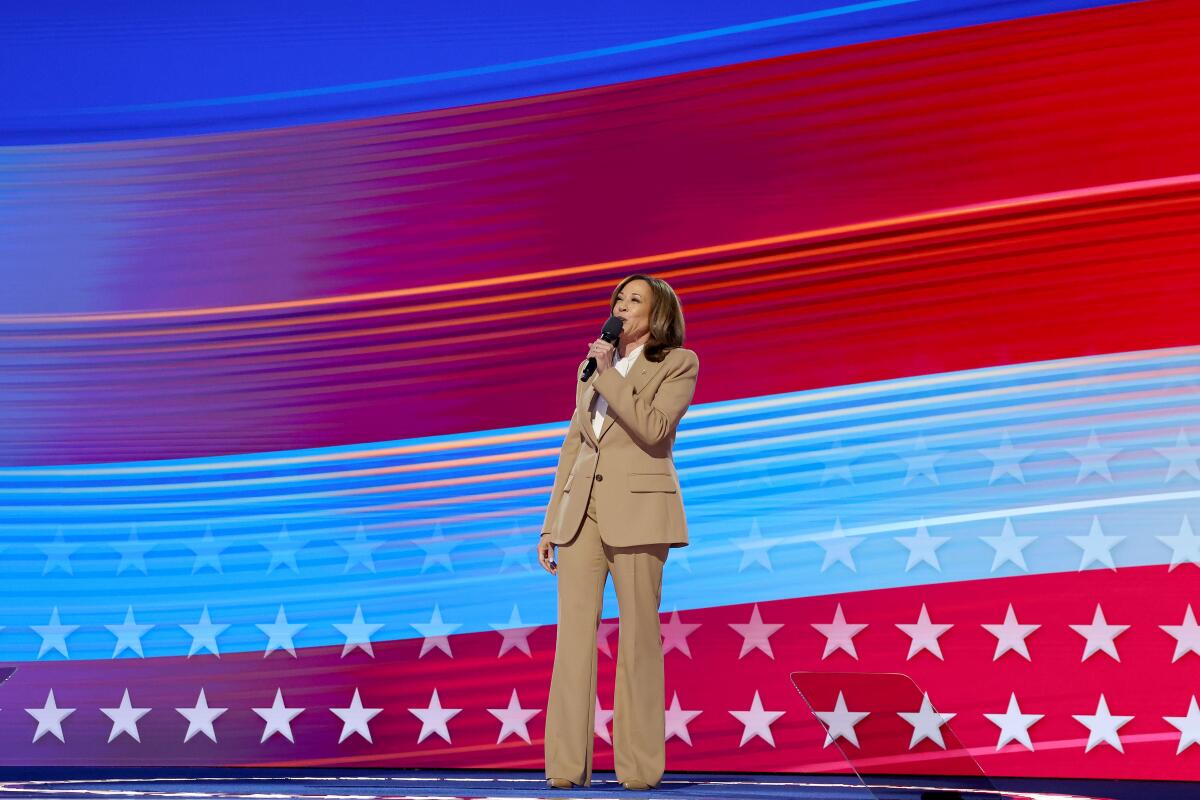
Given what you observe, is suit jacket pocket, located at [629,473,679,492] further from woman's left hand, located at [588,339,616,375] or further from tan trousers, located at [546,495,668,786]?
woman's left hand, located at [588,339,616,375]

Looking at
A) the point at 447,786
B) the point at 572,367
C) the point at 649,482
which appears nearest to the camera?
the point at 649,482

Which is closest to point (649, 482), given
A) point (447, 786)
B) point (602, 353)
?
point (602, 353)

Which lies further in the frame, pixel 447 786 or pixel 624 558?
pixel 447 786

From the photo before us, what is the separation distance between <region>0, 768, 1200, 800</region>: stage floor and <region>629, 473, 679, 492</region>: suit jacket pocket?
678mm

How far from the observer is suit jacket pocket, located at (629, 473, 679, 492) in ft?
10.0

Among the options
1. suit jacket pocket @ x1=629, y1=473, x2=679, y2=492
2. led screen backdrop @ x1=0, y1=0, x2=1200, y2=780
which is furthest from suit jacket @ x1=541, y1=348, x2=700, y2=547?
led screen backdrop @ x1=0, y1=0, x2=1200, y2=780

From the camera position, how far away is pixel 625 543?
9.93ft

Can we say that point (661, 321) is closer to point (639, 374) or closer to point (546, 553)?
point (639, 374)

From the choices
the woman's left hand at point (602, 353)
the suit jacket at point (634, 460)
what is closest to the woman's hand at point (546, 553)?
the suit jacket at point (634, 460)

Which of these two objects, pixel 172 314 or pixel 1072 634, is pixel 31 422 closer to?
pixel 172 314

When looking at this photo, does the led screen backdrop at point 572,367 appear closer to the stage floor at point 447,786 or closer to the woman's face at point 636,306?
the stage floor at point 447,786

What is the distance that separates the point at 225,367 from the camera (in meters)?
4.19

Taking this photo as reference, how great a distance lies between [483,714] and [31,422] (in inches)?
68.5

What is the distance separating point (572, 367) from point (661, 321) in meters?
0.87
